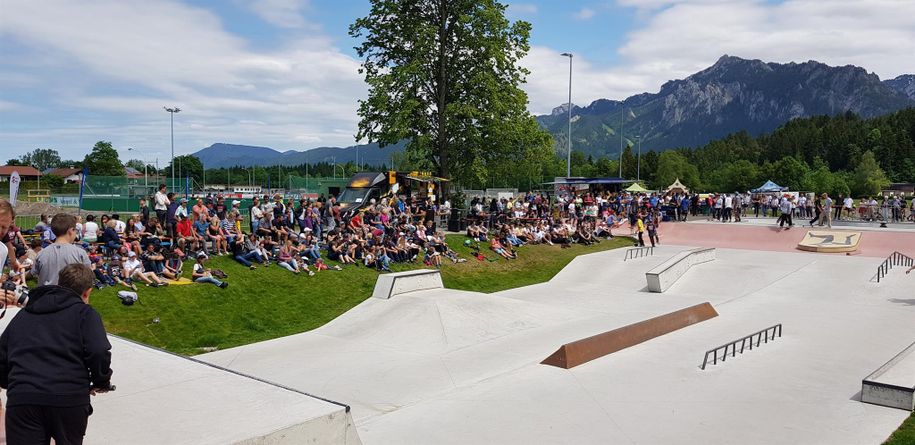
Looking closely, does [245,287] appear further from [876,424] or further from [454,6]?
[454,6]

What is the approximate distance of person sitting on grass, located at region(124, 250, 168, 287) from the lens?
12961mm

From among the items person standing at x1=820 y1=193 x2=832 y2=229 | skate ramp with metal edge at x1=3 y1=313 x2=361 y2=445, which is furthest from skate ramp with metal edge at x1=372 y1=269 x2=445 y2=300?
person standing at x1=820 y1=193 x2=832 y2=229

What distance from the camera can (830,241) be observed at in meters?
24.4

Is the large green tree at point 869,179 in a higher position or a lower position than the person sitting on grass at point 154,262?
higher

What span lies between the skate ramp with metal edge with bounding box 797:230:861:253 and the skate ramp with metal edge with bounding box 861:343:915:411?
54.1ft

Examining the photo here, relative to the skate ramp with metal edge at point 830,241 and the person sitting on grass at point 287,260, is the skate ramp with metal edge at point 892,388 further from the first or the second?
the skate ramp with metal edge at point 830,241

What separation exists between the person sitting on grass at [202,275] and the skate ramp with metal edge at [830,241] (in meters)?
21.6

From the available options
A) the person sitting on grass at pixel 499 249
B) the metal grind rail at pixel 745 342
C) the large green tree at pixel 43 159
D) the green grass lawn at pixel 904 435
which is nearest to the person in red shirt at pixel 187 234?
the person sitting on grass at pixel 499 249

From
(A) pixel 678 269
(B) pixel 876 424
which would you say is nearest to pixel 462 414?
(B) pixel 876 424

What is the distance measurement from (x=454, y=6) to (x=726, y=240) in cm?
1663

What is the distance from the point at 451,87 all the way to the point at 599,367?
71.3ft

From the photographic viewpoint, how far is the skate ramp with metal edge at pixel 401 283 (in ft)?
50.4

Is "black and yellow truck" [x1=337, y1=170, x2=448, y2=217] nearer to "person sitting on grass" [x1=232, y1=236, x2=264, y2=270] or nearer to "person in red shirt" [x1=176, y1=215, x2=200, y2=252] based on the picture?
"person sitting on grass" [x1=232, y1=236, x2=264, y2=270]

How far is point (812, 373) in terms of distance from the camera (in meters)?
10.1
